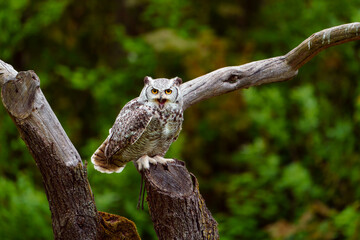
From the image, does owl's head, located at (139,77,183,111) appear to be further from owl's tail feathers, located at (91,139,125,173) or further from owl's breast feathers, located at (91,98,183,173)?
owl's tail feathers, located at (91,139,125,173)

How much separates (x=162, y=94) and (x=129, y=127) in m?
0.25

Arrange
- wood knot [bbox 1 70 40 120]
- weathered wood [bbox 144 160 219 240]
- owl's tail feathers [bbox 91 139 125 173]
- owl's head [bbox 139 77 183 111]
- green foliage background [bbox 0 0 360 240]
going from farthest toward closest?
green foliage background [bbox 0 0 360 240], owl's tail feathers [bbox 91 139 125 173], owl's head [bbox 139 77 183 111], weathered wood [bbox 144 160 219 240], wood knot [bbox 1 70 40 120]

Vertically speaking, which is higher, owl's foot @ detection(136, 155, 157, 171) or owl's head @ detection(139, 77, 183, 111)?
owl's head @ detection(139, 77, 183, 111)

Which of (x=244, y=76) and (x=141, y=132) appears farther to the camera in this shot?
(x=244, y=76)

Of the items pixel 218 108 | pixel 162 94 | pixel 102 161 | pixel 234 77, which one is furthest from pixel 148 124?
pixel 218 108

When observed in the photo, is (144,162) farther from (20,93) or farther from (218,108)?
(218,108)

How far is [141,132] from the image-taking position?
265 cm

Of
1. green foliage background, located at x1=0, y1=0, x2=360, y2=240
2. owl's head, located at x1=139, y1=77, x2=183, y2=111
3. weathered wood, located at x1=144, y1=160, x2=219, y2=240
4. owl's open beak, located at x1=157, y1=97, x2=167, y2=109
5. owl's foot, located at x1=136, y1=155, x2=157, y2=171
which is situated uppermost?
green foliage background, located at x1=0, y1=0, x2=360, y2=240

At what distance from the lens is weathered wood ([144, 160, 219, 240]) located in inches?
95.9

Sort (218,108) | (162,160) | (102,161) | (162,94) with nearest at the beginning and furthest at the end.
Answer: (162,94)
(162,160)
(102,161)
(218,108)

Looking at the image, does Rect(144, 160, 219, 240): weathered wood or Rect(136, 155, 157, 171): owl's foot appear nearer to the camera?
Rect(144, 160, 219, 240): weathered wood

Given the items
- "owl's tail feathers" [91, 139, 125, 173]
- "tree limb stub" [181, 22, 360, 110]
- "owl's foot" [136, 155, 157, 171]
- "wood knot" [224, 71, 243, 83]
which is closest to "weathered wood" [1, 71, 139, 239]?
"owl's foot" [136, 155, 157, 171]

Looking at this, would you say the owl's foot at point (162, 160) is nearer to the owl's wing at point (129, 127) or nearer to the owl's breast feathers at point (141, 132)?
the owl's breast feathers at point (141, 132)

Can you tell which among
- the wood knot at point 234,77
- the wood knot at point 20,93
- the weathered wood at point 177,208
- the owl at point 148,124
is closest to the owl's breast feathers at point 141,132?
the owl at point 148,124
